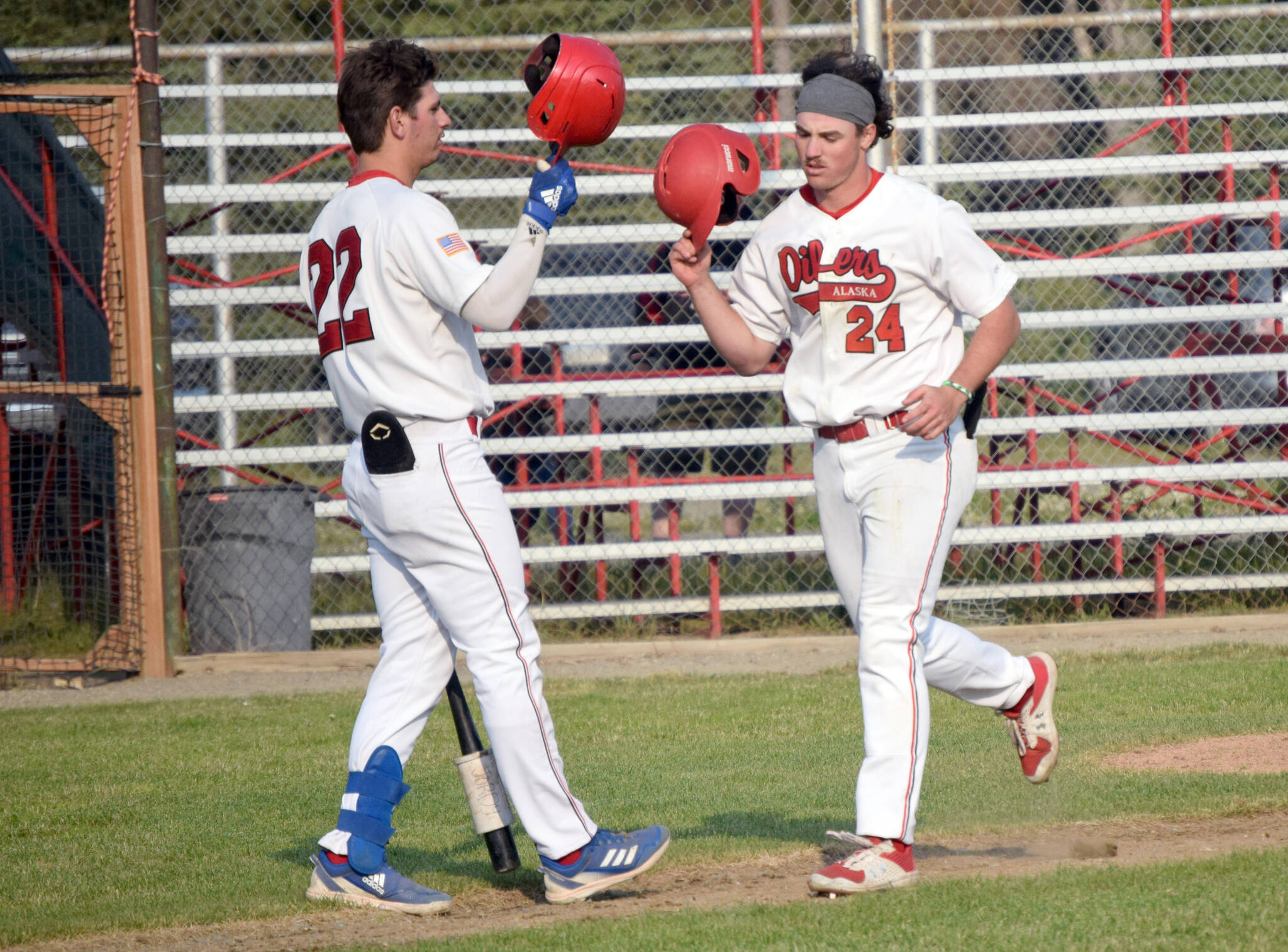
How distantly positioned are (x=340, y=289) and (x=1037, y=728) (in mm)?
2434

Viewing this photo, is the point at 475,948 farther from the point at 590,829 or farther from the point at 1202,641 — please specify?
the point at 1202,641

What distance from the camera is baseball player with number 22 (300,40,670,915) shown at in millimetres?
3777

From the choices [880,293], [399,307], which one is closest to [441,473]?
[399,307]

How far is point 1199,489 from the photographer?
30.8ft

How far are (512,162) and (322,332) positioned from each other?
23.4ft

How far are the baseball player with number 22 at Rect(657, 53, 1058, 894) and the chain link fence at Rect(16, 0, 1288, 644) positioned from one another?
4855mm

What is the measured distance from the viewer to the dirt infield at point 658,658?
26.0ft

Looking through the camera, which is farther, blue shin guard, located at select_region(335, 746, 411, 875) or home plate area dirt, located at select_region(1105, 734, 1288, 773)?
home plate area dirt, located at select_region(1105, 734, 1288, 773)

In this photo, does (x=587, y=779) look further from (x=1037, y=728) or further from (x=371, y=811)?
(x=1037, y=728)

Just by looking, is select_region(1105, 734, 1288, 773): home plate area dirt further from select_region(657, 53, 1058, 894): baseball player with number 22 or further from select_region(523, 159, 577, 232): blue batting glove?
select_region(523, 159, 577, 232): blue batting glove

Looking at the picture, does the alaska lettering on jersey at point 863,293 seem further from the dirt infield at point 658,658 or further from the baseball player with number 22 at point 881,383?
the dirt infield at point 658,658

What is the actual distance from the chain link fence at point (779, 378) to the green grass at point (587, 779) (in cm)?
158

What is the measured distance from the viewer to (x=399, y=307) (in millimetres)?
3820

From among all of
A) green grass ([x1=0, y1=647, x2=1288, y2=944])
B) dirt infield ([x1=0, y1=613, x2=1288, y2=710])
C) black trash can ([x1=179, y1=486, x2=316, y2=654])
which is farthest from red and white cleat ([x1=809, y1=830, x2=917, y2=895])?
black trash can ([x1=179, y1=486, x2=316, y2=654])
